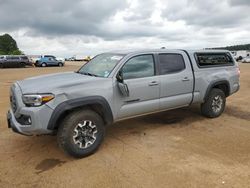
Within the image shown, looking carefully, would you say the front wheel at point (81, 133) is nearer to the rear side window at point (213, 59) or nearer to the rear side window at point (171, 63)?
→ the rear side window at point (171, 63)

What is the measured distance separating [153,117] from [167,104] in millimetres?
1225

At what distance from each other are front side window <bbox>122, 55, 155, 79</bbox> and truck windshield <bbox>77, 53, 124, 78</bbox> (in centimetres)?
22

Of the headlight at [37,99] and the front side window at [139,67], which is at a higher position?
the front side window at [139,67]

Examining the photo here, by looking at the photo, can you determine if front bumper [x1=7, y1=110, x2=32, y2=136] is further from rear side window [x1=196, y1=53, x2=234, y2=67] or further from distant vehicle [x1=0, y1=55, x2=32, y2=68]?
distant vehicle [x1=0, y1=55, x2=32, y2=68]

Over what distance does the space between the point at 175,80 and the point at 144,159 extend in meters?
1.99

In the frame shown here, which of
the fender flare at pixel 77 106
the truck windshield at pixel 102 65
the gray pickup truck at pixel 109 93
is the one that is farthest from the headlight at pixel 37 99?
the truck windshield at pixel 102 65

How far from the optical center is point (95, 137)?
440 centimetres

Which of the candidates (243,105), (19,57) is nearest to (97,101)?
(243,105)

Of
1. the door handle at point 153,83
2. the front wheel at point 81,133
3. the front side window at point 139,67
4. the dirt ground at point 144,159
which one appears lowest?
the dirt ground at point 144,159

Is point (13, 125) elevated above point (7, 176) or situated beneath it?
elevated above

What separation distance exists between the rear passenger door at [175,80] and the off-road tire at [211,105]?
0.73m

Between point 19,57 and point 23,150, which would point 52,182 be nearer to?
point 23,150

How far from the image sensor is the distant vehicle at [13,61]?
3263 cm

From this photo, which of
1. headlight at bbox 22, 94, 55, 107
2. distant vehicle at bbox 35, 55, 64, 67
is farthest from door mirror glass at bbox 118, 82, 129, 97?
distant vehicle at bbox 35, 55, 64, 67
